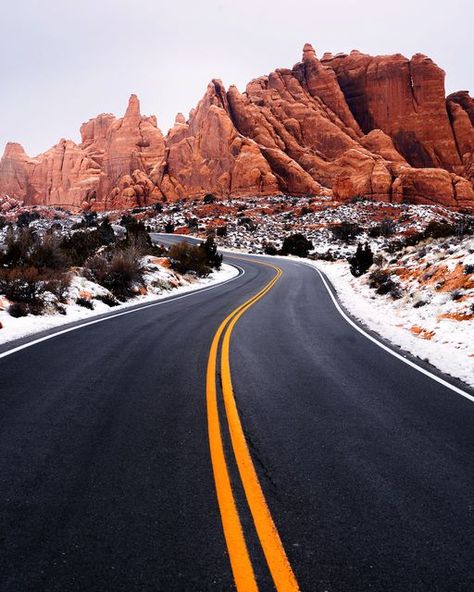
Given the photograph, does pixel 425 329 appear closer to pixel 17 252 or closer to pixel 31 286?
pixel 31 286

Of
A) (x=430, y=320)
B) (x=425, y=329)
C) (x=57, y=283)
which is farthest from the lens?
(x=57, y=283)

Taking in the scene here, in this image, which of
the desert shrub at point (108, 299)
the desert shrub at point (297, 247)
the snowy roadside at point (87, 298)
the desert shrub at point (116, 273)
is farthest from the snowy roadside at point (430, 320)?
the desert shrub at point (297, 247)

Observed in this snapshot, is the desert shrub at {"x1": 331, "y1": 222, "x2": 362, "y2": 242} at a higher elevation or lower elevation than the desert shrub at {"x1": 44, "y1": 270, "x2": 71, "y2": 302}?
higher

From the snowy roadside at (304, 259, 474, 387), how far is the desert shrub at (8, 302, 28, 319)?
9.67 m

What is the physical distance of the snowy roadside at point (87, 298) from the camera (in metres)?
9.41

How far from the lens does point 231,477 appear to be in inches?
127

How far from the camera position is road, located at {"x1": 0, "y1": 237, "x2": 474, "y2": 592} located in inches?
90.6

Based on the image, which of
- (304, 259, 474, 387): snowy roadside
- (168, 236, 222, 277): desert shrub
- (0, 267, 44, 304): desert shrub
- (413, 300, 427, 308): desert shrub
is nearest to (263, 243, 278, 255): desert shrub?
(168, 236, 222, 277): desert shrub

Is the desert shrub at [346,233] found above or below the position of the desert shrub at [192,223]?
below

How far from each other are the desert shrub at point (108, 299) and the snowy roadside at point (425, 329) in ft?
29.2

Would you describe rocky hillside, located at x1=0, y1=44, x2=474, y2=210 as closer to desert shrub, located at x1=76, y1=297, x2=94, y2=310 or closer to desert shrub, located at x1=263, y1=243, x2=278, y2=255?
desert shrub, located at x1=263, y1=243, x2=278, y2=255

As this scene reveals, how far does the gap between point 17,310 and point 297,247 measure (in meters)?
38.5

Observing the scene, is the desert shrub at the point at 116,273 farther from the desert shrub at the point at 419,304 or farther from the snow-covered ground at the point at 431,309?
the desert shrub at the point at 419,304

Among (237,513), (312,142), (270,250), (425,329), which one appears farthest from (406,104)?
(237,513)
